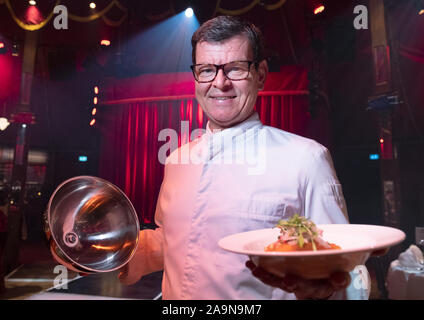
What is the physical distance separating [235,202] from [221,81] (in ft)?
1.20

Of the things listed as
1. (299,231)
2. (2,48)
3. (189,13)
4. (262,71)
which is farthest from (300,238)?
(189,13)

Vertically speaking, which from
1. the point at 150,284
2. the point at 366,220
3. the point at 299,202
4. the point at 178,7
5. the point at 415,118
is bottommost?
the point at 150,284

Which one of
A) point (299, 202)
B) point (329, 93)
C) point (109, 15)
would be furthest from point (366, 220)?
point (299, 202)

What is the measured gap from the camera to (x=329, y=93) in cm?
659

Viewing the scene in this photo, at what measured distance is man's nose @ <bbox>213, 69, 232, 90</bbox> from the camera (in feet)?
3.33

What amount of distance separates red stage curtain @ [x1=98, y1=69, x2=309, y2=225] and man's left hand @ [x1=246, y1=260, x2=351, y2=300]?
6.46 m

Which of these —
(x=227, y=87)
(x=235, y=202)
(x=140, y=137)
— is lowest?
(x=235, y=202)

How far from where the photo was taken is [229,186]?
1018 millimetres

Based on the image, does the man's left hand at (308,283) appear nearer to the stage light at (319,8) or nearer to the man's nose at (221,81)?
the man's nose at (221,81)

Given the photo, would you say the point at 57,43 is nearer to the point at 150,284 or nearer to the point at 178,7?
the point at 178,7

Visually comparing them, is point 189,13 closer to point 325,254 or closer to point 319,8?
point 319,8

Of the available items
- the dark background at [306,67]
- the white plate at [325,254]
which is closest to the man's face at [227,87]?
the white plate at [325,254]

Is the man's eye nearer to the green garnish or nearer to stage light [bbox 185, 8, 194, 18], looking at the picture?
the green garnish
